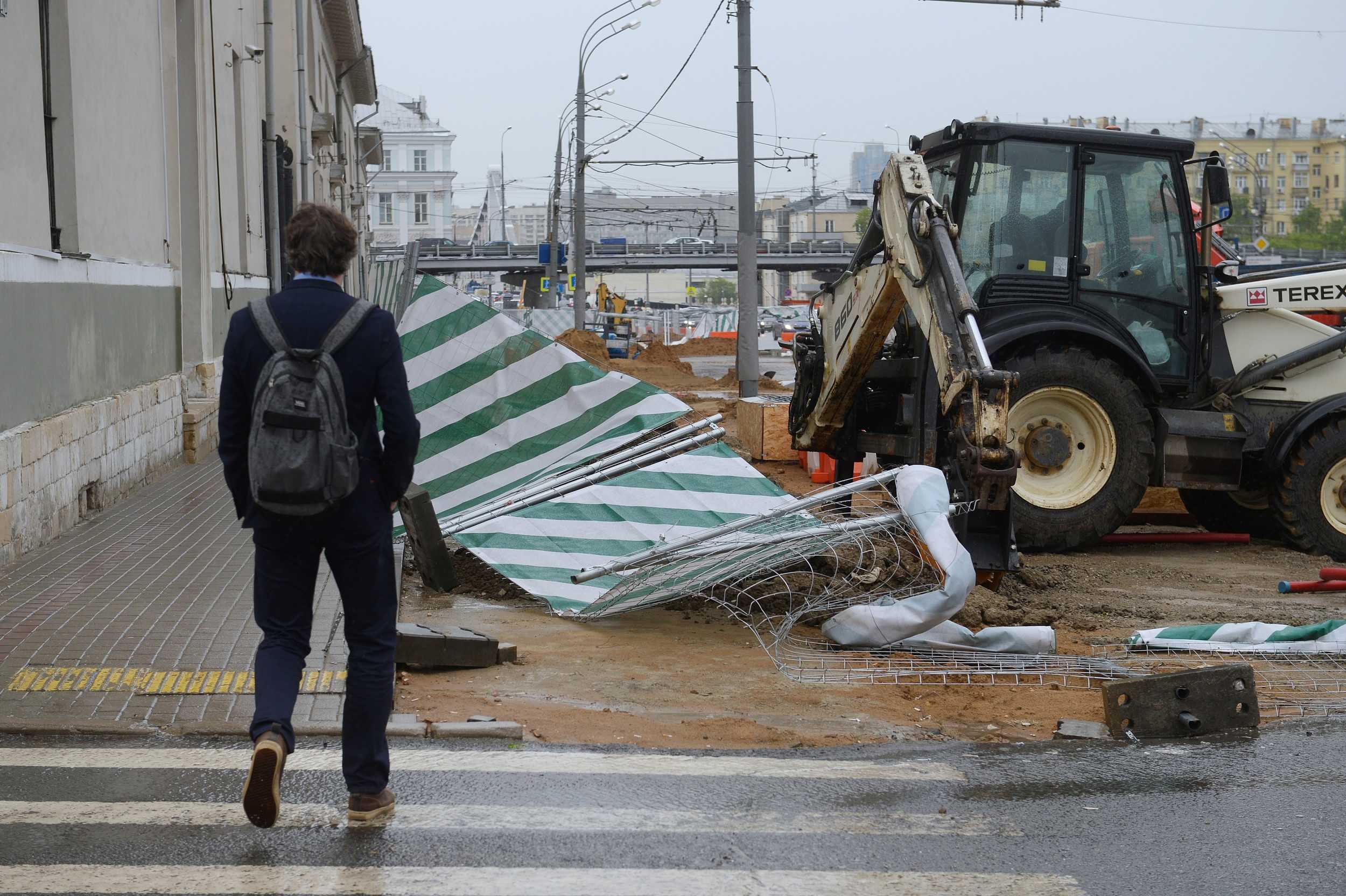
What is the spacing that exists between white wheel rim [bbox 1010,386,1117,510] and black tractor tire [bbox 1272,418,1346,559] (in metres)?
1.44

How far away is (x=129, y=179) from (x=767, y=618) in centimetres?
799

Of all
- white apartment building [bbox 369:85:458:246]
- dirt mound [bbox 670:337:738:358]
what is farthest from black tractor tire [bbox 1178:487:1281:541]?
white apartment building [bbox 369:85:458:246]

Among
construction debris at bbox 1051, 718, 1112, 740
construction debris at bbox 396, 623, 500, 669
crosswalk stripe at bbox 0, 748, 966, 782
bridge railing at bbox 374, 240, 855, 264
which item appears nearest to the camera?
crosswalk stripe at bbox 0, 748, 966, 782

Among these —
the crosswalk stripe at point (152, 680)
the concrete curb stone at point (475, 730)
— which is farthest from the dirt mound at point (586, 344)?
the concrete curb stone at point (475, 730)

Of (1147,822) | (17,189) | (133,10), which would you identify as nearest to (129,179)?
(133,10)

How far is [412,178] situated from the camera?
12425 centimetres

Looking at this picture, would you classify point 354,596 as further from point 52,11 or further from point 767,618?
point 52,11

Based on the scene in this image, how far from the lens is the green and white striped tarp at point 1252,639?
727cm

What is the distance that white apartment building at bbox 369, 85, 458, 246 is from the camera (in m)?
123

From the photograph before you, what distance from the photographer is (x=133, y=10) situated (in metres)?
12.9

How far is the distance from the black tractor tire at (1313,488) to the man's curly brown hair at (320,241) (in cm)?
876

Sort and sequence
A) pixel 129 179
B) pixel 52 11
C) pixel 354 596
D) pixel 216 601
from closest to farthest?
Answer: 1. pixel 354 596
2. pixel 216 601
3. pixel 52 11
4. pixel 129 179

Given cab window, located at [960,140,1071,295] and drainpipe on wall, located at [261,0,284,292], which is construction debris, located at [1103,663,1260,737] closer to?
cab window, located at [960,140,1071,295]

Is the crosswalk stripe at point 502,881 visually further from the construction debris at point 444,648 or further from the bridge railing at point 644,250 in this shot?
the bridge railing at point 644,250
